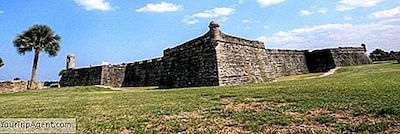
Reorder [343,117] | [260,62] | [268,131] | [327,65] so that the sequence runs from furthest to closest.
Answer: [327,65]
[260,62]
[343,117]
[268,131]

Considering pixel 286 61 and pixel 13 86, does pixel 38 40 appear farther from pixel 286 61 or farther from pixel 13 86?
pixel 286 61

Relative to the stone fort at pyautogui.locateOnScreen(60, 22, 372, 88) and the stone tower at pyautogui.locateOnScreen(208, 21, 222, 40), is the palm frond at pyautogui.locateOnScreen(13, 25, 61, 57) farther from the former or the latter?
the stone tower at pyautogui.locateOnScreen(208, 21, 222, 40)

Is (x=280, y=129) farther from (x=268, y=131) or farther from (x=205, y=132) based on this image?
(x=205, y=132)

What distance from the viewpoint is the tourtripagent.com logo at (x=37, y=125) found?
6.36m

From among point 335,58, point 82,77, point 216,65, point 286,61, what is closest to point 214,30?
point 216,65

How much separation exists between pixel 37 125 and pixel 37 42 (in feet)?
89.6

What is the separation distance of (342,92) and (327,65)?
2346cm

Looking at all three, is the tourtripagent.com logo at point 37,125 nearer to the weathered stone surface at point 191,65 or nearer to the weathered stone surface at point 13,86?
the weathered stone surface at point 191,65

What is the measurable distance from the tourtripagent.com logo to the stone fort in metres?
11.7

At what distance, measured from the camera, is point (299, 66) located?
30.9m

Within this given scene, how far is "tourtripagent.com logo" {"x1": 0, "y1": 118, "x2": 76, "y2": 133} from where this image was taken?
636cm

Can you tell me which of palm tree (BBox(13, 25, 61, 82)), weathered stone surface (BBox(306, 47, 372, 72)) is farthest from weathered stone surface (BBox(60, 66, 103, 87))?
weathered stone surface (BBox(306, 47, 372, 72))

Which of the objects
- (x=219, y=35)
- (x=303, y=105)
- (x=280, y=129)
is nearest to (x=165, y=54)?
(x=219, y=35)

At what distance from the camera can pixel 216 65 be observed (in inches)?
723
